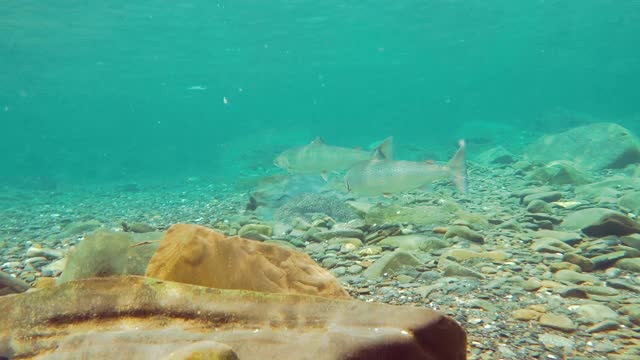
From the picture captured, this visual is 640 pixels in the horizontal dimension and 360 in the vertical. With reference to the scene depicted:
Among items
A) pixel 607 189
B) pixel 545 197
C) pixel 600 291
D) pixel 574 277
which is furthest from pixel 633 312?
pixel 607 189

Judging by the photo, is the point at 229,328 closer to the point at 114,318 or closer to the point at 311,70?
the point at 114,318

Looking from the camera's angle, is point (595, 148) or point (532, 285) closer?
point (532, 285)

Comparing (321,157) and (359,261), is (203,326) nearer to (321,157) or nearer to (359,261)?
(359,261)

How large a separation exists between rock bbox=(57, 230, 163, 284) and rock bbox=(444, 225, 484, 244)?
383cm

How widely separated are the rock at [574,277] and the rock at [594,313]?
2.32 feet

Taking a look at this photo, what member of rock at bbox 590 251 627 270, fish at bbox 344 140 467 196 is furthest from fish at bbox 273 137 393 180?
rock at bbox 590 251 627 270

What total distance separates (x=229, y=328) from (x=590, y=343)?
7.80 feet

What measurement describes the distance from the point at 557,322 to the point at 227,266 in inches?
90.4

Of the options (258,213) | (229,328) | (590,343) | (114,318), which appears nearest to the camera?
(229,328)

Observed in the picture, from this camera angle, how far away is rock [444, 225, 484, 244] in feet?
19.4

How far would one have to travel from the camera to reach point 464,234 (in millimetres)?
6055

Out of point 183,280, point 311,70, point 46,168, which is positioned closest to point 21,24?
point 46,168

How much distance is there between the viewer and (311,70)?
82.9m

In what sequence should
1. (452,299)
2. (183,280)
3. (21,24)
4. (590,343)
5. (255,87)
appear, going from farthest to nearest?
(255,87) < (21,24) < (452,299) < (590,343) < (183,280)
